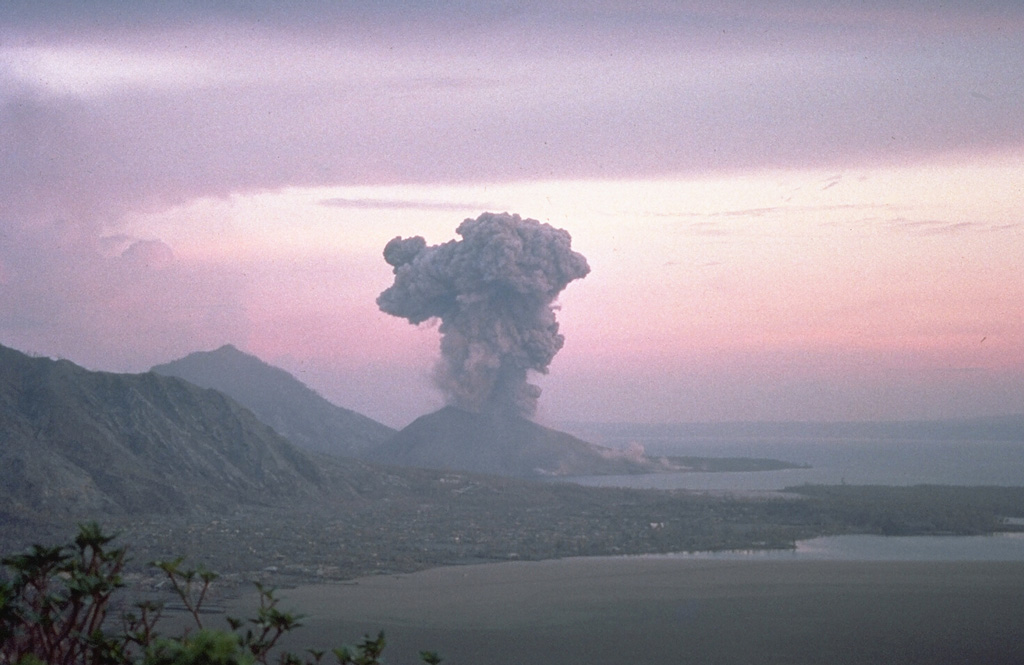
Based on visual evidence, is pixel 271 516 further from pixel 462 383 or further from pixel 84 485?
pixel 462 383

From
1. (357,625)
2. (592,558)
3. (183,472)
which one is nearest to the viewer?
(357,625)

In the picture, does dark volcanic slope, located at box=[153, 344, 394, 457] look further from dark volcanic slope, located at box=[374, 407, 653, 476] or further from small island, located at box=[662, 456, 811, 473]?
small island, located at box=[662, 456, 811, 473]

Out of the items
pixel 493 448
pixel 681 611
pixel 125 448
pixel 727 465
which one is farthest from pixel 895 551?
pixel 727 465

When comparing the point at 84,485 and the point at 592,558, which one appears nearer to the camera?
the point at 592,558

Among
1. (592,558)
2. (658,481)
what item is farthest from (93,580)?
(658,481)

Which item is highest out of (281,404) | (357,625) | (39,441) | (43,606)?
(281,404)

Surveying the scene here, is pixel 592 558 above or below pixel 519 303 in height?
below
